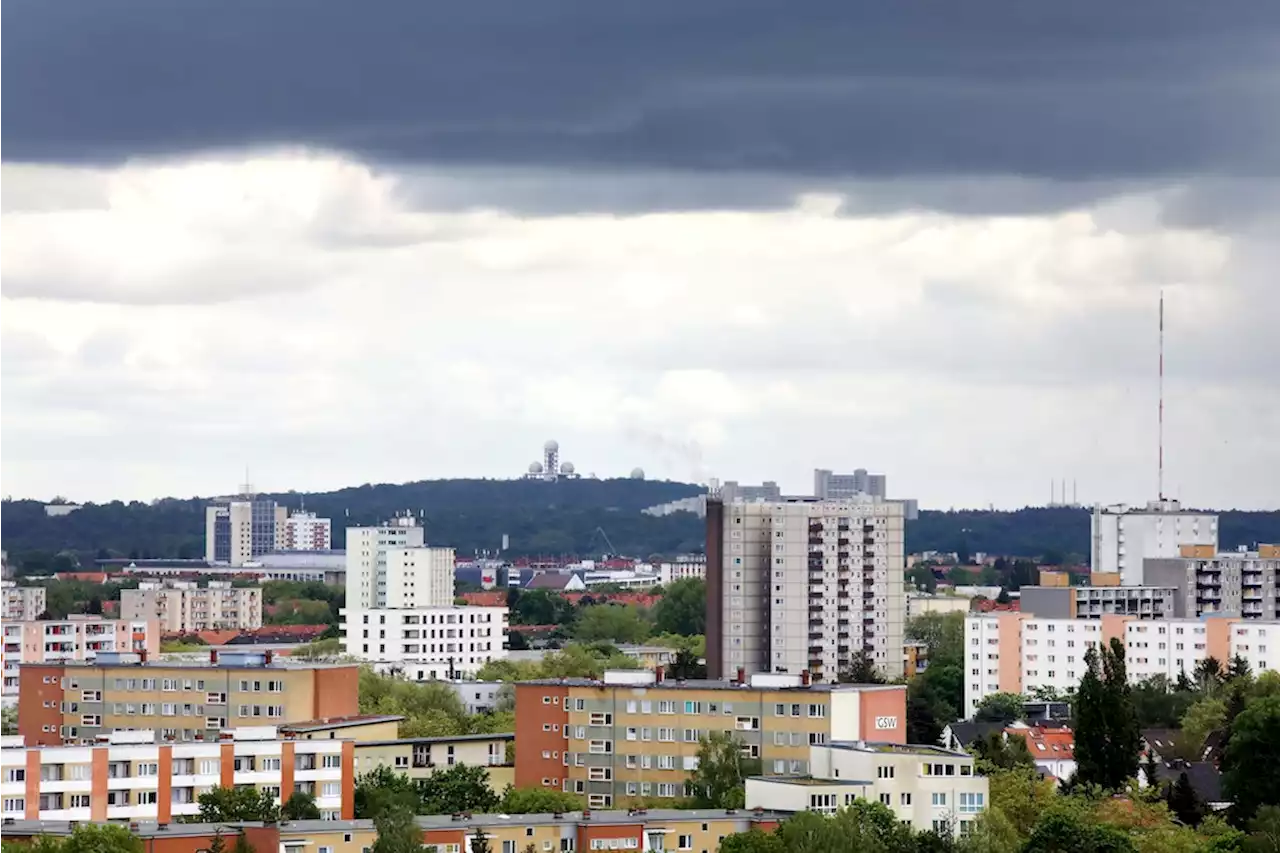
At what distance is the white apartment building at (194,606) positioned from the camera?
149m

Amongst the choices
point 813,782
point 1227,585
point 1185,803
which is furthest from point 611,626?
point 813,782

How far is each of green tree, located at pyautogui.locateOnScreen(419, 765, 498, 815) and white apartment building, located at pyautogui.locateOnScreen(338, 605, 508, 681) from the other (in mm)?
60639

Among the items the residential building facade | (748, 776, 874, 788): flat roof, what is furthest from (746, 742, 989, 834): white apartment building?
the residential building facade

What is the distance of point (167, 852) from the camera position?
1730 inches

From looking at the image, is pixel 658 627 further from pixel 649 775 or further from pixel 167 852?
pixel 167 852

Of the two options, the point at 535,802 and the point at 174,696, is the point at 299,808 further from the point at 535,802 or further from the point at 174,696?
the point at 174,696

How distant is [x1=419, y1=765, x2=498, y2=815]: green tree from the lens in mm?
54375

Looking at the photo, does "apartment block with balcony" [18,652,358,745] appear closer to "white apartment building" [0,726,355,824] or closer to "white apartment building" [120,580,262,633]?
"white apartment building" [0,726,355,824]

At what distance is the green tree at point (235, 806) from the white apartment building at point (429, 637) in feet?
219

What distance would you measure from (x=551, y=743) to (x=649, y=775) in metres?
2.26

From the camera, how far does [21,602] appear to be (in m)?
147

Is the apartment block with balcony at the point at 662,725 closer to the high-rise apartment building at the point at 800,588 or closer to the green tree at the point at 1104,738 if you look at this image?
the green tree at the point at 1104,738

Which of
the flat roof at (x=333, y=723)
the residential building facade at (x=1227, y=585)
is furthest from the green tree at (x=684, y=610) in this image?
the flat roof at (x=333, y=723)

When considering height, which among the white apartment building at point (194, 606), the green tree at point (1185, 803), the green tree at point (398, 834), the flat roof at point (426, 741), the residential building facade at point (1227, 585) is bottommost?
the green tree at point (1185, 803)
